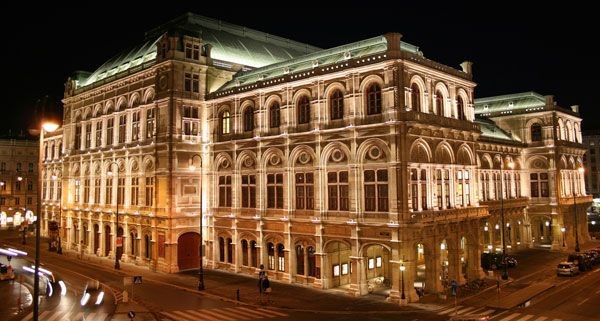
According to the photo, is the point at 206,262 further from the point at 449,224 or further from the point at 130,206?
the point at 449,224

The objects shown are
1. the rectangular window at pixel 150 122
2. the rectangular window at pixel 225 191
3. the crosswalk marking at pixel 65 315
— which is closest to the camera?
the crosswalk marking at pixel 65 315

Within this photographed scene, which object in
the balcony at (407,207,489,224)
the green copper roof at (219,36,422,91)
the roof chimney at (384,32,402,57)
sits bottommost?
the balcony at (407,207,489,224)

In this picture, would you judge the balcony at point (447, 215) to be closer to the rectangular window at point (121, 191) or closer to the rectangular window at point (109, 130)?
the rectangular window at point (121, 191)

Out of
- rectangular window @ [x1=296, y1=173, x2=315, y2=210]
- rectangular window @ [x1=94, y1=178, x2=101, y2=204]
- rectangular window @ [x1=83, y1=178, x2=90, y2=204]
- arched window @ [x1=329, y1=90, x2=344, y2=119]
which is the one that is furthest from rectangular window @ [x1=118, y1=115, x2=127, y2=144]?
arched window @ [x1=329, y1=90, x2=344, y2=119]

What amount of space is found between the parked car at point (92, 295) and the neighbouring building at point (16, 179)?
73804 millimetres

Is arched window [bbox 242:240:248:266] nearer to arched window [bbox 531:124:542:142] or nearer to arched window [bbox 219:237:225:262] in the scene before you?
arched window [bbox 219:237:225:262]

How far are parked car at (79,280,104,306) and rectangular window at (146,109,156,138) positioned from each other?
1866cm

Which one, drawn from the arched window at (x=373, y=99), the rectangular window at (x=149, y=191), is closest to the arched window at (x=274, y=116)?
the arched window at (x=373, y=99)

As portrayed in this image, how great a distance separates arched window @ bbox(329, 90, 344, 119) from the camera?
133ft

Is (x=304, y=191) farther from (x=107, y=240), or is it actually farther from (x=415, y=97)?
(x=107, y=240)

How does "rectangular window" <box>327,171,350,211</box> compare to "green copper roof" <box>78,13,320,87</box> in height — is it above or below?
below

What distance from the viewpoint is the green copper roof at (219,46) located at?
56281 mm

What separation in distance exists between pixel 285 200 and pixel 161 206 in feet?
47.4

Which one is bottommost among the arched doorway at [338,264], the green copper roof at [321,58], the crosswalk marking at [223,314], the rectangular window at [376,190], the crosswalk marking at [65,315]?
the crosswalk marking at [223,314]
